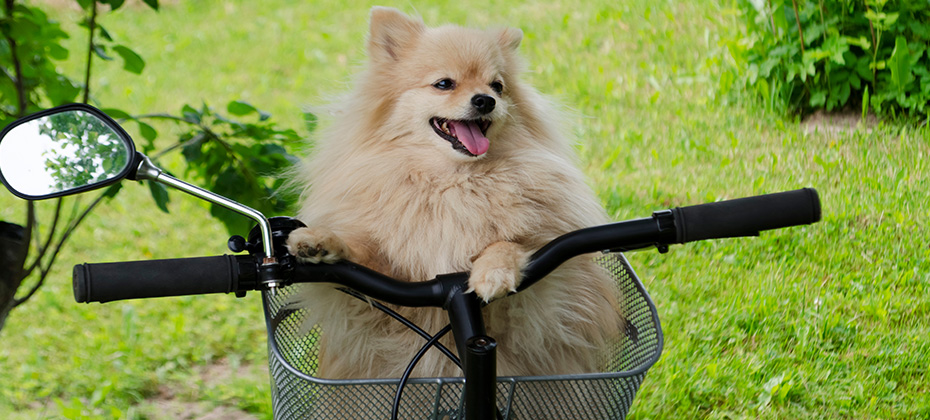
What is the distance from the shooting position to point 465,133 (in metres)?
2.03

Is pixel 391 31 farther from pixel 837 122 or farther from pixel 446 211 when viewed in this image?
→ pixel 837 122

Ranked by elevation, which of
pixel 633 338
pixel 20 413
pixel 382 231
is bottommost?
pixel 20 413

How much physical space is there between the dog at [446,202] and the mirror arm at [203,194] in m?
0.19

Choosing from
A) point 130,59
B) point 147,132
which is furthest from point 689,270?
point 130,59

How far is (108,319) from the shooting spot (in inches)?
159

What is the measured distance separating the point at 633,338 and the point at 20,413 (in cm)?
254

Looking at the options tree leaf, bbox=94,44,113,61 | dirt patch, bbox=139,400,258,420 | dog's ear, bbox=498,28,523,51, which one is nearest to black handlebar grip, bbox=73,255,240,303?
dog's ear, bbox=498,28,523,51

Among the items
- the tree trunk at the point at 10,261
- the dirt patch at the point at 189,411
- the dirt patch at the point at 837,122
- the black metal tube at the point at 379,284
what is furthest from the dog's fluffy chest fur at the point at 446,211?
the dirt patch at the point at 837,122

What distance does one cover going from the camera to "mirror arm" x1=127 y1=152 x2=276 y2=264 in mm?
1368

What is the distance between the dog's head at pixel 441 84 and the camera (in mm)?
2014

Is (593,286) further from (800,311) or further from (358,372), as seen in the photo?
(800,311)

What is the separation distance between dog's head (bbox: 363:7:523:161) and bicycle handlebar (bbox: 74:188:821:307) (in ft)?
1.69

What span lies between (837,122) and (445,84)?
2.37 m

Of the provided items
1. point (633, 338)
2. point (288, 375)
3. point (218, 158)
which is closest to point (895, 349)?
point (633, 338)
